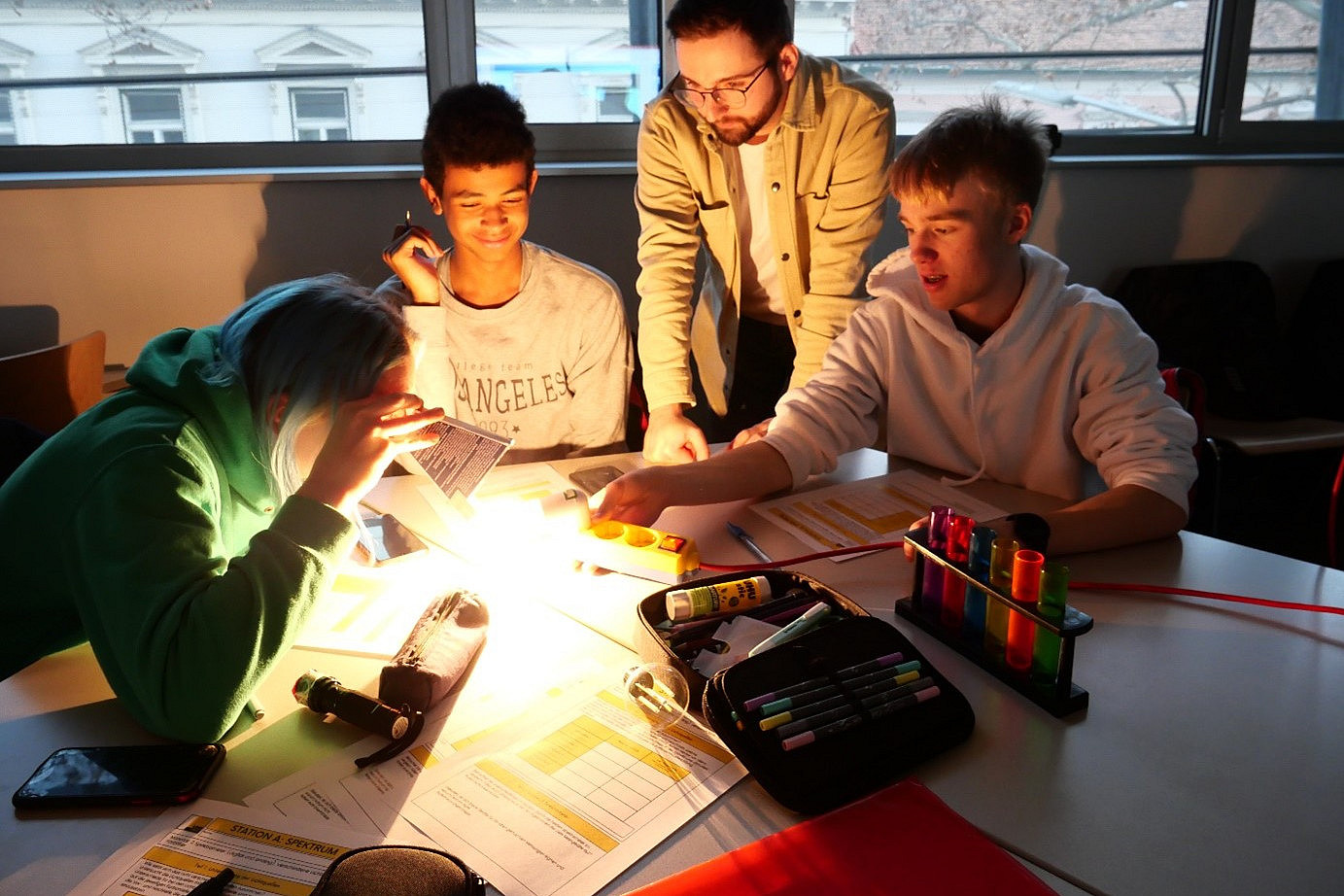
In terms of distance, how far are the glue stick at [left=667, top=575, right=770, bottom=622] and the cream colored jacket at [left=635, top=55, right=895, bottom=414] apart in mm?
932

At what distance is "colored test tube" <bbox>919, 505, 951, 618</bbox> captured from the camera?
116 cm

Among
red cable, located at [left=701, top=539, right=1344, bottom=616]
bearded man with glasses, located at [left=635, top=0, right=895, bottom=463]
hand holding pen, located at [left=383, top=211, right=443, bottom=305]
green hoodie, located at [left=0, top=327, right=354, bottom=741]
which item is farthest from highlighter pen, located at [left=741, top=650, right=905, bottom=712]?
hand holding pen, located at [left=383, top=211, right=443, bottom=305]

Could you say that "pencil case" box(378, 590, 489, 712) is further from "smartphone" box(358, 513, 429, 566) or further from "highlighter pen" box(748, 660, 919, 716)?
"highlighter pen" box(748, 660, 919, 716)

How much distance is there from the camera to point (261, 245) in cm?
279

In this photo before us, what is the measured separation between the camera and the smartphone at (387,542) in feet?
4.53

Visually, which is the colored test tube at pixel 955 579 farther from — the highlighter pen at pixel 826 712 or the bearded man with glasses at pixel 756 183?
the bearded man with glasses at pixel 756 183

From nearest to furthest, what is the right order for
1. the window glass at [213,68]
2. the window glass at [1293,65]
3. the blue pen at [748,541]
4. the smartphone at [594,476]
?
the blue pen at [748,541], the smartphone at [594,476], the window glass at [213,68], the window glass at [1293,65]

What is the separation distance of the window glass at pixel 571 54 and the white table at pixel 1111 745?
224 centimetres

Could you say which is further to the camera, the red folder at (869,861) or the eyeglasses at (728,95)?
the eyeglasses at (728,95)

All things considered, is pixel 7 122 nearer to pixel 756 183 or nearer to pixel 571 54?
pixel 571 54

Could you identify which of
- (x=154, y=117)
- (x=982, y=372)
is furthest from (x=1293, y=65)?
(x=154, y=117)

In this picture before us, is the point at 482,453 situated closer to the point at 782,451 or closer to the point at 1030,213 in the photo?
the point at 782,451

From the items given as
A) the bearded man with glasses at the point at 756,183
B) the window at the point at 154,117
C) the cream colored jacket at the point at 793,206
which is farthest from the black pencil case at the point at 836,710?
the window at the point at 154,117

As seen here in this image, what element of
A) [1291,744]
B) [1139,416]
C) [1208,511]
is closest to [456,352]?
[1139,416]
